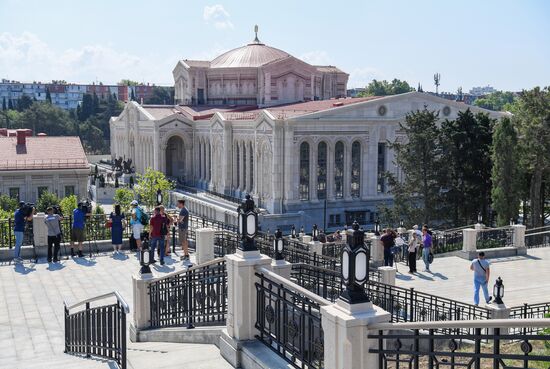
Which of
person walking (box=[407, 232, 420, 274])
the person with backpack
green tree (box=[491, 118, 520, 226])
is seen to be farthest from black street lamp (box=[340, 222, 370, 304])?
green tree (box=[491, 118, 520, 226])

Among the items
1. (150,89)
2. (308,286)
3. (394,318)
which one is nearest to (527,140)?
(394,318)

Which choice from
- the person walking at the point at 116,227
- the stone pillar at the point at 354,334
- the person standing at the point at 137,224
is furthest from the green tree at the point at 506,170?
the stone pillar at the point at 354,334

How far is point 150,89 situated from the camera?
18125 centimetres

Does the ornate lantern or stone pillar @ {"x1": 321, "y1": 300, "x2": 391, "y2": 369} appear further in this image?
the ornate lantern

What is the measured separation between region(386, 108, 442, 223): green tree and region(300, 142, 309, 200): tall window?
1098cm

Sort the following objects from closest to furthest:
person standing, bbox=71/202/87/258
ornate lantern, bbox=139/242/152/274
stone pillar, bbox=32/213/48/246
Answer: ornate lantern, bbox=139/242/152/274, person standing, bbox=71/202/87/258, stone pillar, bbox=32/213/48/246

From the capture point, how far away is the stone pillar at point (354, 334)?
18.7ft

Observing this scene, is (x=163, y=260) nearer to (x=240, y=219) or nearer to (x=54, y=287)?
(x=54, y=287)

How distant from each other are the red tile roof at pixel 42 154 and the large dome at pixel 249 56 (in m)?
22.4

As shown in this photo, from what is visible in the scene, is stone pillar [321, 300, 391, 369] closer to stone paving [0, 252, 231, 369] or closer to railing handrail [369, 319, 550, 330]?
railing handrail [369, 319, 550, 330]

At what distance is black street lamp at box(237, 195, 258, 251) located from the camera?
28.3ft

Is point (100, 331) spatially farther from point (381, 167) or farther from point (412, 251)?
point (381, 167)

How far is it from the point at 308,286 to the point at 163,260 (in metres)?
6.59

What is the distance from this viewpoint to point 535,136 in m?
33.3
